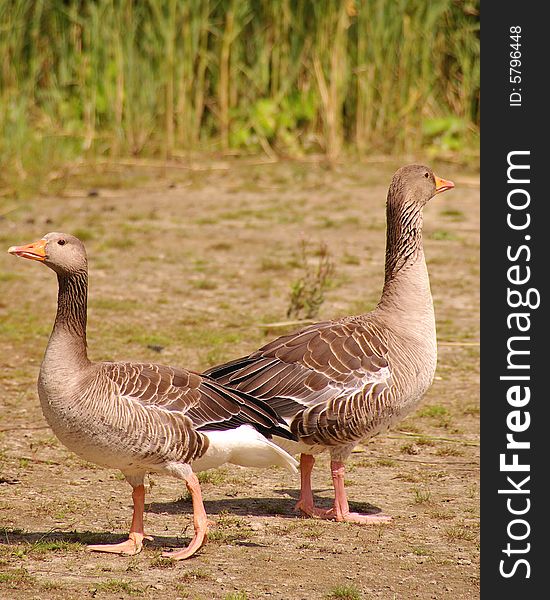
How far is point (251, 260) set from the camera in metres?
12.1

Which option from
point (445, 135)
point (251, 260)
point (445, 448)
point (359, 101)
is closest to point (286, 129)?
point (359, 101)

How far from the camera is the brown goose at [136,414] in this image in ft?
17.0

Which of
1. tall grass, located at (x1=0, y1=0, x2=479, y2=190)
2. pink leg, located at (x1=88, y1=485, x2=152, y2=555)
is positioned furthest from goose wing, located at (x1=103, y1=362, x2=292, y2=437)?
tall grass, located at (x1=0, y1=0, x2=479, y2=190)

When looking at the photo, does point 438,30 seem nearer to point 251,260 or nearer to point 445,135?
point 445,135

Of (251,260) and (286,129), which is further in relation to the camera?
(286,129)

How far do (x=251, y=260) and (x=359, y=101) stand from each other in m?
4.77

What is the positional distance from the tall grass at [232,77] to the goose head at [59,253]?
9.50 metres

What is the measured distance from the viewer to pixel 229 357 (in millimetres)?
9047

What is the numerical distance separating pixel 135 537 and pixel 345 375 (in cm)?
147

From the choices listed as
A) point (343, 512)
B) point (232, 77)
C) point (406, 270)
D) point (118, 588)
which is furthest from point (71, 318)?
point (232, 77)

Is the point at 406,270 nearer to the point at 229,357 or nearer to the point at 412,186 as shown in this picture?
the point at 412,186

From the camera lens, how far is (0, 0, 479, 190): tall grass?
1523 centimetres

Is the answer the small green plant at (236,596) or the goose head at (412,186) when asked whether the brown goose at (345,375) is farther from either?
the small green plant at (236,596)

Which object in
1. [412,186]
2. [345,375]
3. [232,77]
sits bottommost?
[345,375]
